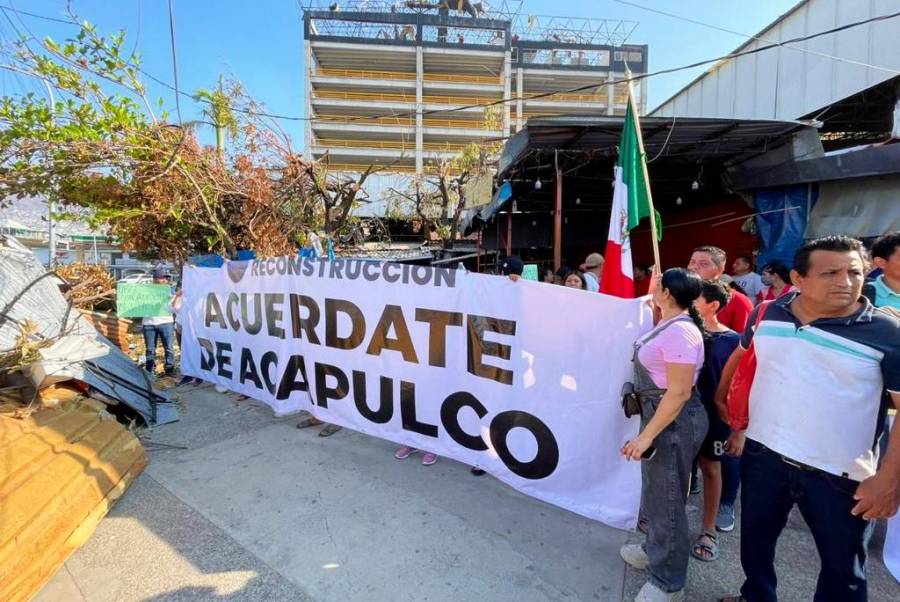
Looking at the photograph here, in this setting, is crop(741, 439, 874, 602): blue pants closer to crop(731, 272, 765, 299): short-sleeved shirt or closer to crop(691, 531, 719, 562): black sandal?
crop(691, 531, 719, 562): black sandal

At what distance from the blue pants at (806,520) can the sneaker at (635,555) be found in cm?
48

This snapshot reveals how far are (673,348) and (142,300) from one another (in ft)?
22.1

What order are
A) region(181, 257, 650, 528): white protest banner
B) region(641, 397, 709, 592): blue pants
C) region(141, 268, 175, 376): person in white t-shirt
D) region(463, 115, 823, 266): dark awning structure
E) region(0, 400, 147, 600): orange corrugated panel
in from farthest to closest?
1. region(141, 268, 175, 376): person in white t-shirt
2. region(463, 115, 823, 266): dark awning structure
3. region(181, 257, 650, 528): white protest banner
4. region(0, 400, 147, 600): orange corrugated panel
5. region(641, 397, 709, 592): blue pants

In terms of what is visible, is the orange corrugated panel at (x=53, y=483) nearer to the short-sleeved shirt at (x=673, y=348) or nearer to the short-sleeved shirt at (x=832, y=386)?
the short-sleeved shirt at (x=673, y=348)

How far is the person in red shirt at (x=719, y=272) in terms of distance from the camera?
110 inches

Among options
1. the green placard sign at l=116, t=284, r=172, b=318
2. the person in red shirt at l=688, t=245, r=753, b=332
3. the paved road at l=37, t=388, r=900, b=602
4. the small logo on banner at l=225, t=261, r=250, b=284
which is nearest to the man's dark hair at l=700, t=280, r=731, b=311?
the person in red shirt at l=688, t=245, r=753, b=332

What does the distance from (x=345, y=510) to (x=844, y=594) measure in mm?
2547

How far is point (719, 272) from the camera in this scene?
111 inches

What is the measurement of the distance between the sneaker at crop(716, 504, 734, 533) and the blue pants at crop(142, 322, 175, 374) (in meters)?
7.01

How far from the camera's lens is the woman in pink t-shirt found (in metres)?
1.93

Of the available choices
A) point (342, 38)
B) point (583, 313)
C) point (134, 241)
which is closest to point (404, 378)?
point (583, 313)

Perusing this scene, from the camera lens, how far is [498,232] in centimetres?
1083

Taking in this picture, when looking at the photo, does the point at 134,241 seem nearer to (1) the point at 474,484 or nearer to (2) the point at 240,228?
(2) the point at 240,228

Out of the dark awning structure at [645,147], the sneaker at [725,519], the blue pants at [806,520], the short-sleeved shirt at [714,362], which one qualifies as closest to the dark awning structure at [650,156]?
the dark awning structure at [645,147]
